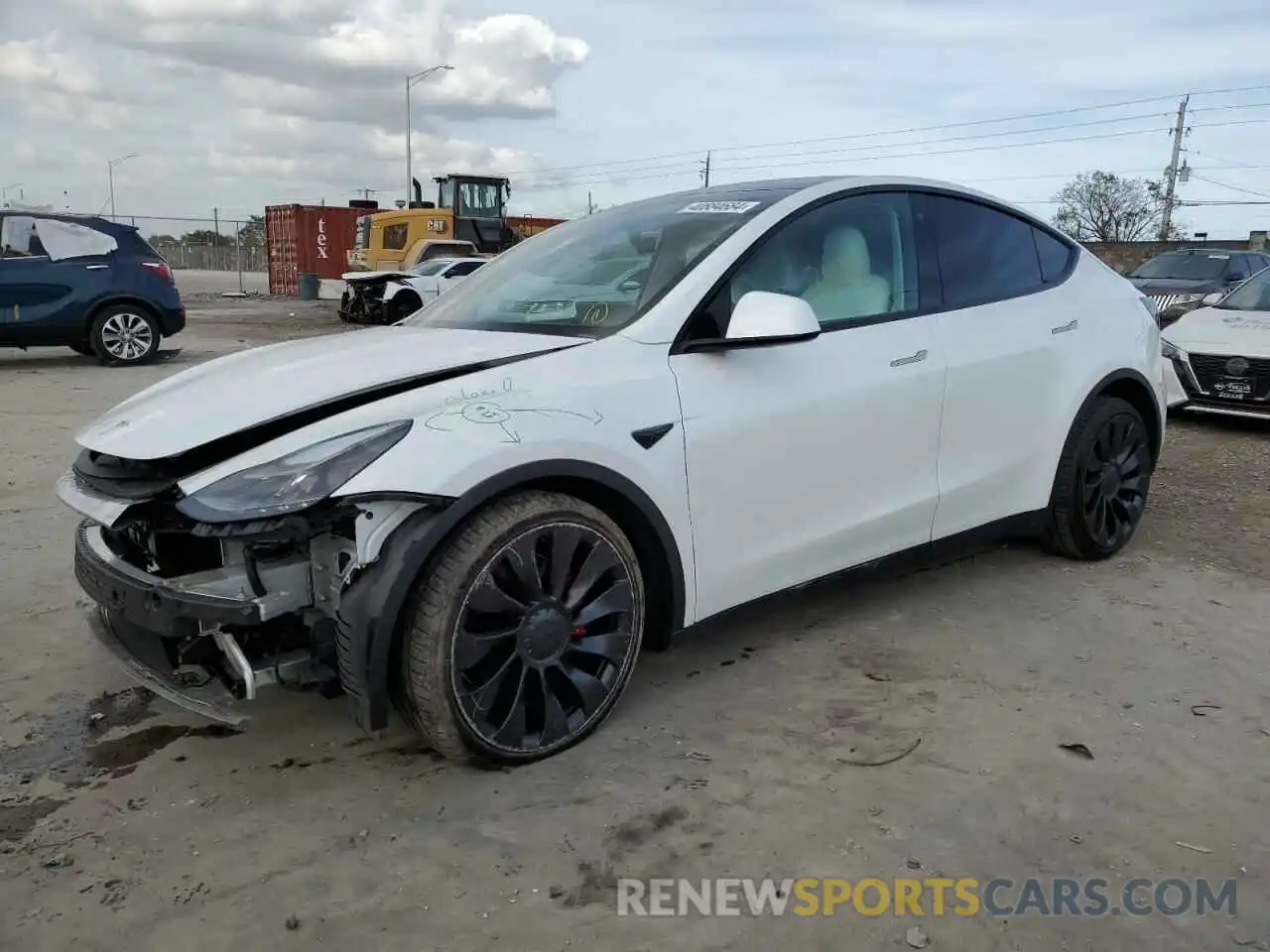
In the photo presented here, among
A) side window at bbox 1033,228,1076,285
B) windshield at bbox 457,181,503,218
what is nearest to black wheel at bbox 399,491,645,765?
side window at bbox 1033,228,1076,285

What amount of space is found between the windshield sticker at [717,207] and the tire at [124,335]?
1014cm

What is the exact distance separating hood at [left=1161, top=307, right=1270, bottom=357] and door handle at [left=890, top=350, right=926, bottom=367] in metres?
5.80

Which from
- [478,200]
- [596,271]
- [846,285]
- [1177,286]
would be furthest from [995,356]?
[478,200]

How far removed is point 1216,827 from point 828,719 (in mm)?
1020

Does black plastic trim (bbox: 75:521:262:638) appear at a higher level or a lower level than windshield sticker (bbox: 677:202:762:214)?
lower

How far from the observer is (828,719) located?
3.05 metres

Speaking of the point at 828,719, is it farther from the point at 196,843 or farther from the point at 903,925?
the point at 196,843

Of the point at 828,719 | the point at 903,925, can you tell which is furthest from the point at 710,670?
the point at 903,925

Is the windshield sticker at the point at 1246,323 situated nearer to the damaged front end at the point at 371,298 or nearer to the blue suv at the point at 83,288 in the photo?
the blue suv at the point at 83,288

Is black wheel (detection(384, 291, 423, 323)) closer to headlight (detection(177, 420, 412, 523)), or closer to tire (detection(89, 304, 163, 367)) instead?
tire (detection(89, 304, 163, 367))

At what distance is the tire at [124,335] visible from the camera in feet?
37.9

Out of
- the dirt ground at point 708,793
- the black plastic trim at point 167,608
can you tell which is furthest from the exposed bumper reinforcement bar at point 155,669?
the dirt ground at point 708,793

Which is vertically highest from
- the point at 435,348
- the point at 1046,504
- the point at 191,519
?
the point at 435,348

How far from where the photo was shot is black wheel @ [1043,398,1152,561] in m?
4.20
